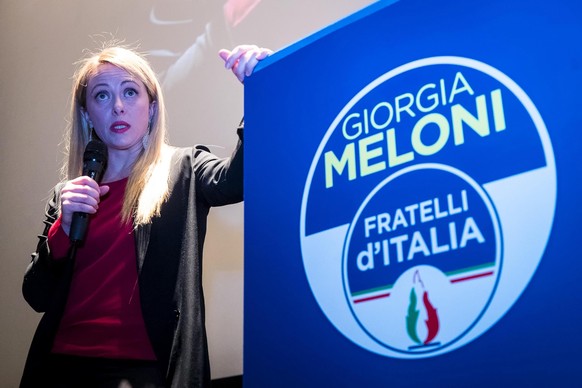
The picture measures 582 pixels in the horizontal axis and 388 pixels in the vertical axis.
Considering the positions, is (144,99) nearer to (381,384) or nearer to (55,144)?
(55,144)

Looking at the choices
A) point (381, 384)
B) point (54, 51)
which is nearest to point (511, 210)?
point (381, 384)

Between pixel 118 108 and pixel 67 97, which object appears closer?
pixel 118 108

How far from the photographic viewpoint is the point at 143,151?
1.67 metres

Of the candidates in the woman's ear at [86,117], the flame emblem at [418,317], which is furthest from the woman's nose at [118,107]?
the flame emblem at [418,317]

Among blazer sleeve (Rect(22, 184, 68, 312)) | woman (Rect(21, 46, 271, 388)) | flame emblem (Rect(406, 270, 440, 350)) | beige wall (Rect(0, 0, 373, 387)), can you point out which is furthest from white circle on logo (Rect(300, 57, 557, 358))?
beige wall (Rect(0, 0, 373, 387))

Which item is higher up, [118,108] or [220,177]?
[118,108]

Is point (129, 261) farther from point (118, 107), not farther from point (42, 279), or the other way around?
point (118, 107)

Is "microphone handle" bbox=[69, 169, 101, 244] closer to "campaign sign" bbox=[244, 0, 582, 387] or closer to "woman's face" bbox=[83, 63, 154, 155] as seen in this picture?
"woman's face" bbox=[83, 63, 154, 155]

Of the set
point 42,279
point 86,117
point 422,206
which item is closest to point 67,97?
point 86,117

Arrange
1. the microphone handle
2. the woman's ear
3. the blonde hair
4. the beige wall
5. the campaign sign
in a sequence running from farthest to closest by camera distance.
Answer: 1. the beige wall
2. the woman's ear
3. the blonde hair
4. the microphone handle
5. the campaign sign

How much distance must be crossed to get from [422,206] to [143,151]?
108cm

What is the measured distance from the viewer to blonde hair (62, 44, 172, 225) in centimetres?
149

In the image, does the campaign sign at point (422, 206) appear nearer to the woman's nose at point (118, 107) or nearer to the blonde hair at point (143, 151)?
the blonde hair at point (143, 151)

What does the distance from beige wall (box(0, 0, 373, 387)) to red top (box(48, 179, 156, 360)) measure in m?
0.64
